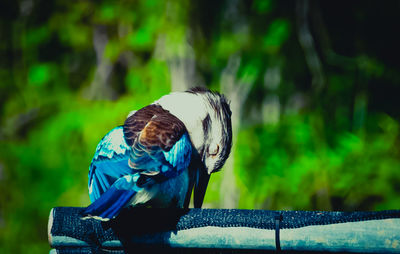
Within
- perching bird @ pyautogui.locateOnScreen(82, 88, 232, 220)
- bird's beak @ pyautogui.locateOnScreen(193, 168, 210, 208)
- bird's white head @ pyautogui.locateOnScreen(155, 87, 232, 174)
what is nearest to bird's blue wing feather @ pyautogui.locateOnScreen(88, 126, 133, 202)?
perching bird @ pyautogui.locateOnScreen(82, 88, 232, 220)

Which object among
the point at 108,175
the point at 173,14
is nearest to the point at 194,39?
the point at 173,14

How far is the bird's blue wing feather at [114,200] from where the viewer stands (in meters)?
1.41

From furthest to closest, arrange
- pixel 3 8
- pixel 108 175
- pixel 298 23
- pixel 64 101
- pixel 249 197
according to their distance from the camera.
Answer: pixel 3 8 < pixel 64 101 < pixel 298 23 < pixel 249 197 < pixel 108 175

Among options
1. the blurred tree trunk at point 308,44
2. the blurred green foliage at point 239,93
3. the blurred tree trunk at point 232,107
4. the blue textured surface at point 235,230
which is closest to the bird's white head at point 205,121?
the blue textured surface at point 235,230

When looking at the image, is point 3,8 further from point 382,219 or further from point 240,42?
point 382,219

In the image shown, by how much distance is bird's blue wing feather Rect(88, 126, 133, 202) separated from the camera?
5.87ft

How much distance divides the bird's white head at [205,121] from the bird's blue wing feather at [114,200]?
0.60 meters

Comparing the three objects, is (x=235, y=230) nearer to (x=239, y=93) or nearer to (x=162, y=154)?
(x=162, y=154)

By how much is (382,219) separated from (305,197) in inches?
120

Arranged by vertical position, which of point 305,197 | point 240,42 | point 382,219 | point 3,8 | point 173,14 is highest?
point 3,8

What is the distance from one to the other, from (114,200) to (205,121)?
837 millimetres

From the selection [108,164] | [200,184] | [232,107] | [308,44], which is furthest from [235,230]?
[308,44]

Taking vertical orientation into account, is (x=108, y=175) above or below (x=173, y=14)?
below

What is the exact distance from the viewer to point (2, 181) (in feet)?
15.5
